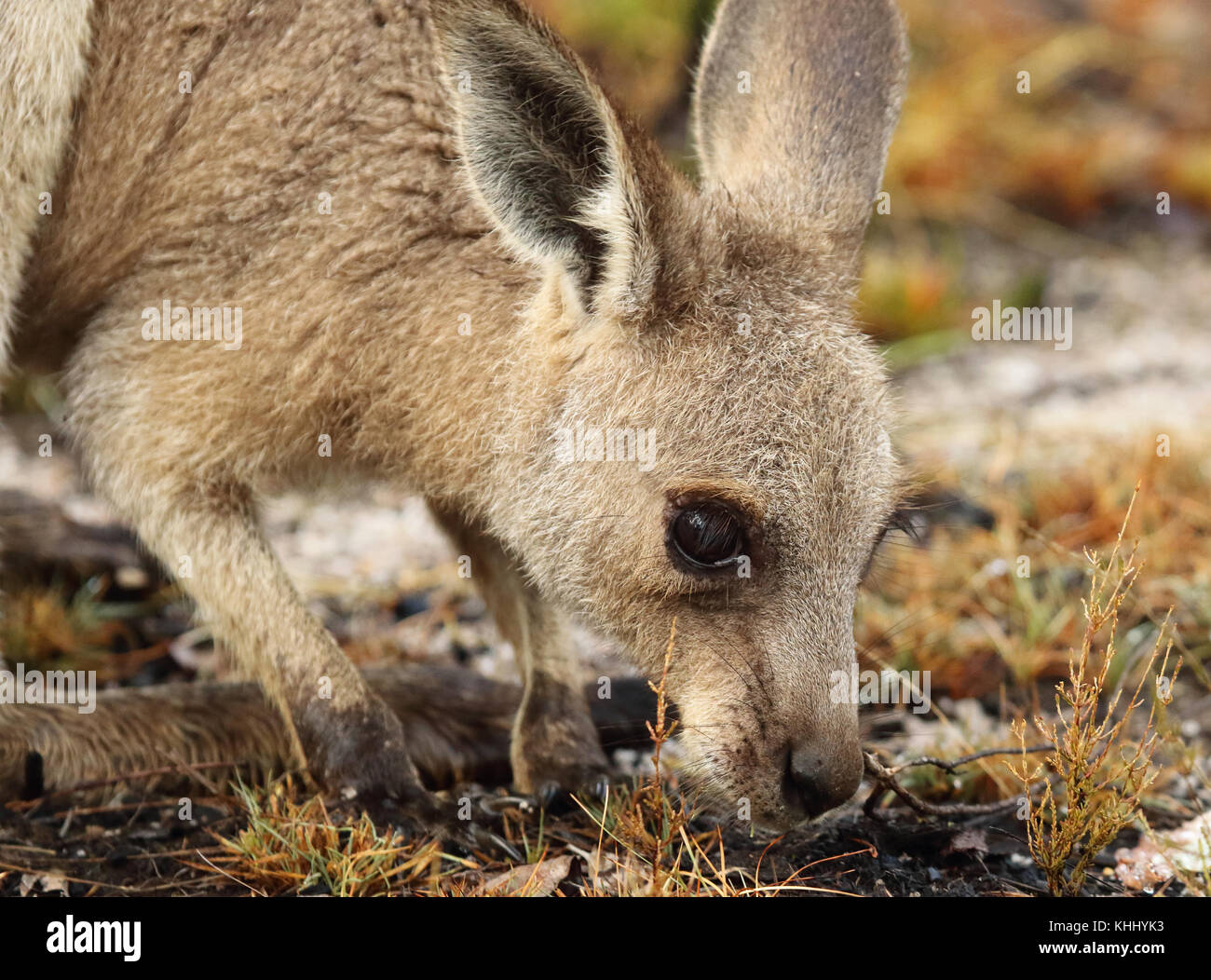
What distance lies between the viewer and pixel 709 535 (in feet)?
12.3

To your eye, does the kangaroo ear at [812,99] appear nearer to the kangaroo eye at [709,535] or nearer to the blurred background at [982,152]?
the kangaroo eye at [709,535]

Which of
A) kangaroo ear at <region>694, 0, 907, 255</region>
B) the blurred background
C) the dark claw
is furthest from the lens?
the blurred background

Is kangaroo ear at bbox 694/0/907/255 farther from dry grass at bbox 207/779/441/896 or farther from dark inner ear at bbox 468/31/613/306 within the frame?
dry grass at bbox 207/779/441/896

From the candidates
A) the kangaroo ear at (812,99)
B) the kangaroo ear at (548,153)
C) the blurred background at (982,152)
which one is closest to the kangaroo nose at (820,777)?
the kangaroo ear at (548,153)

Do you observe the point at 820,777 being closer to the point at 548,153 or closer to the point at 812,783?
the point at 812,783

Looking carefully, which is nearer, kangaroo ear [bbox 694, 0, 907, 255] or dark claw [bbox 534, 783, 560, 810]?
dark claw [bbox 534, 783, 560, 810]

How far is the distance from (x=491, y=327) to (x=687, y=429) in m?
0.75

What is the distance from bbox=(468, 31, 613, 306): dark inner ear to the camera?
3.62 meters

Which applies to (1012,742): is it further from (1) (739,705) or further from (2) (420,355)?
(2) (420,355)

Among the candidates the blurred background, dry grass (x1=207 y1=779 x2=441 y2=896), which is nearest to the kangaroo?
dry grass (x1=207 y1=779 x2=441 y2=896)

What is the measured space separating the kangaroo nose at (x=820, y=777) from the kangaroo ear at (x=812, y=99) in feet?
5.73

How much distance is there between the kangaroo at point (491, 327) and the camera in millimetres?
3758

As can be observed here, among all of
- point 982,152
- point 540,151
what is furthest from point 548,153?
point 982,152

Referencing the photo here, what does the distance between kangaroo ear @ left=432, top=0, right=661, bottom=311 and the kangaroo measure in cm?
1
